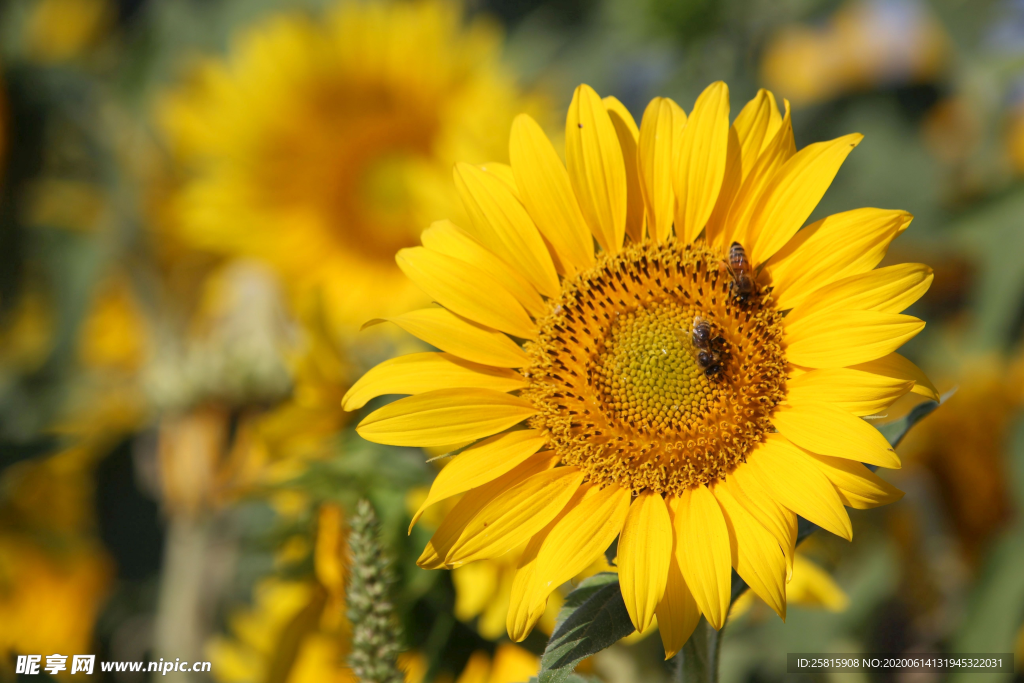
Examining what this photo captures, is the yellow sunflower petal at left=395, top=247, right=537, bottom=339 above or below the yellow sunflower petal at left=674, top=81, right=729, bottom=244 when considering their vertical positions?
below

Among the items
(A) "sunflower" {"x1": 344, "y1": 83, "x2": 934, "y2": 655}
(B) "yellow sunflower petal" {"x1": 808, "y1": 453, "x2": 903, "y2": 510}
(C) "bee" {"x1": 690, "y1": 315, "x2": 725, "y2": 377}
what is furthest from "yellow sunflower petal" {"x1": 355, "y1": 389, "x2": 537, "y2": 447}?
(B) "yellow sunflower petal" {"x1": 808, "y1": 453, "x2": 903, "y2": 510}

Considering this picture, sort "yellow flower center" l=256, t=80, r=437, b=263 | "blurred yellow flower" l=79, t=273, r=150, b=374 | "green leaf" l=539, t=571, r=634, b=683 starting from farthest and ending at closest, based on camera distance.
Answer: "blurred yellow flower" l=79, t=273, r=150, b=374 < "yellow flower center" l=256, t=80, r=437, b=263 < "green leaf" l=539, t=571, r=634, b=683

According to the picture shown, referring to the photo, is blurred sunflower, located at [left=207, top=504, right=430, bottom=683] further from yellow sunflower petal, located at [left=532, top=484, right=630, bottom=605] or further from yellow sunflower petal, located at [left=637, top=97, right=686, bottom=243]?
yellow sunflower petal, located at [left=637, top=97, right=686, bottom=243]

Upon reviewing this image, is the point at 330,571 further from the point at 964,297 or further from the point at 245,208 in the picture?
the point at 964,297

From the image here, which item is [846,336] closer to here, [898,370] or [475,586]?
[898,370]

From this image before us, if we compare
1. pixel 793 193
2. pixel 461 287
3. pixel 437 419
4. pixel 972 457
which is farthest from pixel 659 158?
pixel 972 457

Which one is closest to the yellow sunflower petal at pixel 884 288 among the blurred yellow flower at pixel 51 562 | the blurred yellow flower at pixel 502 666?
the blurred yellow flower at pixel 502 666

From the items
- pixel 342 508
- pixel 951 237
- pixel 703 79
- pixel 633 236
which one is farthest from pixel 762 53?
pixel 342 508
